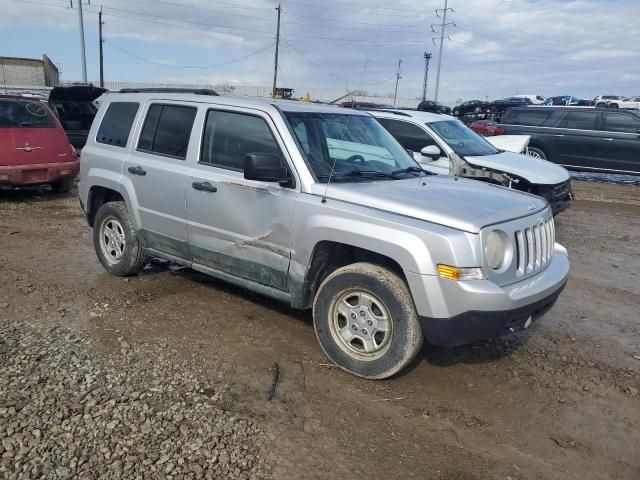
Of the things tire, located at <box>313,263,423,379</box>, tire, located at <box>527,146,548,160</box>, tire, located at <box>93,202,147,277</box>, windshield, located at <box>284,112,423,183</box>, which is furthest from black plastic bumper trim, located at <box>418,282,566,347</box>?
tire, located at <box>527,146,548,160</box>

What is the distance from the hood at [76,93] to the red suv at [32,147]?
2085mm

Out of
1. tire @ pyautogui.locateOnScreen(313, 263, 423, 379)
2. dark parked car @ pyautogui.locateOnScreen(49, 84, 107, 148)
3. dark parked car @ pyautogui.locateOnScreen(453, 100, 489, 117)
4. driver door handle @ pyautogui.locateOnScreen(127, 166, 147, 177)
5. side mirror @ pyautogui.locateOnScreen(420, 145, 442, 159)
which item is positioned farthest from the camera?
dark parked car @ pyautogui.locateOnScreen(453, 100, 489, 117)

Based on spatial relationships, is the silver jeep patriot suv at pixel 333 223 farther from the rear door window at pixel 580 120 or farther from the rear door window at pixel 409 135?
the rear door window at pixel 580 120

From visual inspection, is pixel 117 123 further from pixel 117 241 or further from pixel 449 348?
pixel 449 348

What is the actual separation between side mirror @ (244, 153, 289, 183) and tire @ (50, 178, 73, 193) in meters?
7.79

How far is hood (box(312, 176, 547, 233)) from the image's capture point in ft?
11.8

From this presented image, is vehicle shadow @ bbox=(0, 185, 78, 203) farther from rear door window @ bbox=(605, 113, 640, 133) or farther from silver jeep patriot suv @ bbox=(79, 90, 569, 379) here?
rear door window @ bbox=(605, 113, 640, 133)

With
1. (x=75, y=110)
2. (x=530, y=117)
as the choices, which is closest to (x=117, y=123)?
(x=75, y=110)

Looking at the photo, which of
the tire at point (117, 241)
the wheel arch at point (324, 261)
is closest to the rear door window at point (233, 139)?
the wheel arch at point (324, 261)

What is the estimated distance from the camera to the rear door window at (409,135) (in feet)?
28.1

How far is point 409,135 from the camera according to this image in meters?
8.71

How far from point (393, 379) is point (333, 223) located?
46.6 inches

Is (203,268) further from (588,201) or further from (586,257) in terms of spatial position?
(588,201)

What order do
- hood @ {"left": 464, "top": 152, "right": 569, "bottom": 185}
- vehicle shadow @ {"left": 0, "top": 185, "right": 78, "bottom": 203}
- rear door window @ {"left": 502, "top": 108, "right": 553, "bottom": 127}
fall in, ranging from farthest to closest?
rear door window @ {"left": 502, "top": 108, "right": 553, "bottom": 127} < vehicle shadow @ {"left": 0, "top": 185, "right": 78, "bottom": 203} < hood @ {"left": 464, "top": 152, "right": 569, "bottom": 185}
